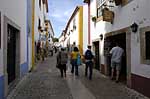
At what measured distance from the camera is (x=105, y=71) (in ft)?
52.1

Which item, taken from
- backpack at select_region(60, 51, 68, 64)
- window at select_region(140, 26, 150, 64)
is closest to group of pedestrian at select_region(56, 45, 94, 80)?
backpack at select_region(60, 51, 68, 64)

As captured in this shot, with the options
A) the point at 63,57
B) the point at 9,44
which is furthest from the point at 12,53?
the point at 63,57

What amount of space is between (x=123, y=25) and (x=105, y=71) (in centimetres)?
416

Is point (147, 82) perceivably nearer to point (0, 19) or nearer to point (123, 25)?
point (123, 25)

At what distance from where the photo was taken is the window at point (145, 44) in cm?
951

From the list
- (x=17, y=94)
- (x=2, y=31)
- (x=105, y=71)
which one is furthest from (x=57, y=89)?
(x=105, y=71)

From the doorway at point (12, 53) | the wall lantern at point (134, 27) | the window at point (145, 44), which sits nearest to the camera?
the window at point (145, 44)

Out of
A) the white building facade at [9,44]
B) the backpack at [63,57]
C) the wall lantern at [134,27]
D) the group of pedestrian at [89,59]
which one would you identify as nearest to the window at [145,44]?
the wall lantern at [134,27]

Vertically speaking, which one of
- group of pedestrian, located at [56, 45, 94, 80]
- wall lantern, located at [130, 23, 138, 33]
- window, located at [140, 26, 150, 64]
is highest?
wall lantern, located at [130, 23, 138, 33]

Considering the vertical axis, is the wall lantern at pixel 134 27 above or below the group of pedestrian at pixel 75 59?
above

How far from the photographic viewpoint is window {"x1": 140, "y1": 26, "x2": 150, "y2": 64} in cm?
951

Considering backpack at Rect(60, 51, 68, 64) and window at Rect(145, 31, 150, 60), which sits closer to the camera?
window at Rect(145, 31, 150, 60)

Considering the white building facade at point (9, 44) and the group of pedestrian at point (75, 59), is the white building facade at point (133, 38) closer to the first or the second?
the group of pedestrian at point (75, 59)

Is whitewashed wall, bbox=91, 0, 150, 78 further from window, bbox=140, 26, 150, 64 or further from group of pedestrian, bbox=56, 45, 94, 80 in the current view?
group of pedestrian, bbox=56, 45, 94, 80
